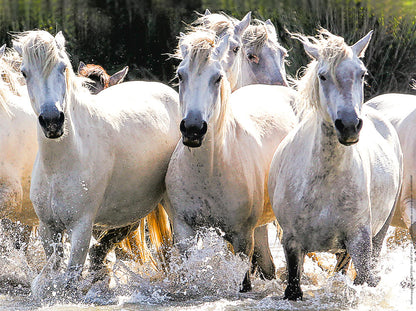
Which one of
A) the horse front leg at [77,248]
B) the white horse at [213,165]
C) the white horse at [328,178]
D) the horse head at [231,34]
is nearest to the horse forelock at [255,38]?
the horse head at [231,34]

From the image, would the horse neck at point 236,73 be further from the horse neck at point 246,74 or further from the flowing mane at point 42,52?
the flowing mane at point 42,52

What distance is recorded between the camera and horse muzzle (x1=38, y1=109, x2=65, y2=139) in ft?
16.2

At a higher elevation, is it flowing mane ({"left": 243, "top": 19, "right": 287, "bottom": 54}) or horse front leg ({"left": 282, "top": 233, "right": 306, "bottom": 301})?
flowing mane ({"left": 243, "top": 19, "right": 287, "bottom": 54})

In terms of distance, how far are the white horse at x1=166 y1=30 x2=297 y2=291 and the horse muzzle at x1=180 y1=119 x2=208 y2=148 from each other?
3 cm

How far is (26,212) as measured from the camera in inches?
262

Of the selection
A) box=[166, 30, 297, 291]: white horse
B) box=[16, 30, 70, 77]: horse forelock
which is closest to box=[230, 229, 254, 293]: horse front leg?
box=[166, 30, 297, 291]: white horse

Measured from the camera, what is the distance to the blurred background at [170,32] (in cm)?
1164

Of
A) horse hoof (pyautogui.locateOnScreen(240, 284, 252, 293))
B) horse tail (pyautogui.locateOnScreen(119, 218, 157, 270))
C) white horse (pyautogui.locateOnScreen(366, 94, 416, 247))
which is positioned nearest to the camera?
horse hoof (pyautogui.locateOnScreen(240, 284, 252, 293))

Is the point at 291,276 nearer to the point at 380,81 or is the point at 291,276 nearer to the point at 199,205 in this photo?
the point at 199,205

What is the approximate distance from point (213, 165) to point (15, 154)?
1930 mm

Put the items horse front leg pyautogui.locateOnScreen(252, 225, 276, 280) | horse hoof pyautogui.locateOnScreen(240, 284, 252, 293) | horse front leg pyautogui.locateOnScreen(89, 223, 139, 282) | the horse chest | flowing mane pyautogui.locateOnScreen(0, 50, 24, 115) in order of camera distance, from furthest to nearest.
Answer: horse front leg pyautogui.locateOnScreen(89, 223, 139, 282) → flowing mane pyautogui.locateOnScreen(0, 50, 24, 115) → horse front leg pyautogui.locateOnScreen(252, 225, 276, 280) → horse hoof pyautogui.locateOnScreen(240, 284, 252, 293) → the horse chest

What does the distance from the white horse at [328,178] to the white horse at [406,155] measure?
94 cm

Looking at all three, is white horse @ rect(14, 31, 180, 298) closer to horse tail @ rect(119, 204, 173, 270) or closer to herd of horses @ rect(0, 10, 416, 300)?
herd of horses @ rect(0, 10, 416, 300)

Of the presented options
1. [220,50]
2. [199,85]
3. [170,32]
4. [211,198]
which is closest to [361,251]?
[211,198]
